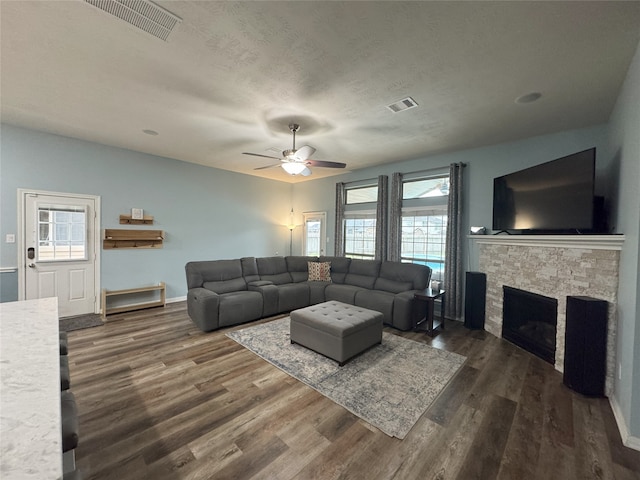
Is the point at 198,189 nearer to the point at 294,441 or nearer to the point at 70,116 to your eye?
the point at 70,116

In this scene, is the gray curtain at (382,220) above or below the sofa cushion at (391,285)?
above

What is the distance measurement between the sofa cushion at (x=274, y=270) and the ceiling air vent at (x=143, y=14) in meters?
3.90

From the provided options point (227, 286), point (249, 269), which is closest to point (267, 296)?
point (227, 286)

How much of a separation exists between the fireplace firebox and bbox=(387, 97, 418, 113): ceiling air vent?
279cm

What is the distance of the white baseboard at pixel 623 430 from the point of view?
6.05ft

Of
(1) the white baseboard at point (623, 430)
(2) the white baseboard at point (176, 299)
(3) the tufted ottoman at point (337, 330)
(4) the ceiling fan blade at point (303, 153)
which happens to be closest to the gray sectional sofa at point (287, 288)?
(3) the tufted ottoman at point (337, 330)

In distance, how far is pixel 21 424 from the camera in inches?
28.1

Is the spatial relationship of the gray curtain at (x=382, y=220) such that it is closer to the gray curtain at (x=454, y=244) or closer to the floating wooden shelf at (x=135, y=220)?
the gray curtain at (x=454, y=244)

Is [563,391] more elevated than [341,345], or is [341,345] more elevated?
[341,345]

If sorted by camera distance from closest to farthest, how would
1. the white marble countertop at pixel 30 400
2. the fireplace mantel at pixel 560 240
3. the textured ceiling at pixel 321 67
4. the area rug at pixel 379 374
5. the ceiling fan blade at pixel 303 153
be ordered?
1. the white marble countertop at pixel 30 400
2. the textured ceiling at pixel 321 67
3. the area rug at pixel 379 374
4. the fireplace mantel at pixel 560 240
5. the ceiling fan blade at pixel 303 153

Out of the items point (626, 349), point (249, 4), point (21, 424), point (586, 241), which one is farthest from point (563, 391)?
point (249, 4)

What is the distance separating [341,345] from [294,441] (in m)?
1.11

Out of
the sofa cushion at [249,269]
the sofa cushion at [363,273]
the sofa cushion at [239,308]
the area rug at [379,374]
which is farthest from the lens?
the sofa cushion at [363,273]

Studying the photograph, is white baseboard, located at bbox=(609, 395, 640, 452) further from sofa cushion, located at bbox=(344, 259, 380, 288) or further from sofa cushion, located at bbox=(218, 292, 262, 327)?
sofa cushion, located at bbox=(218, 292, 262, 327)
